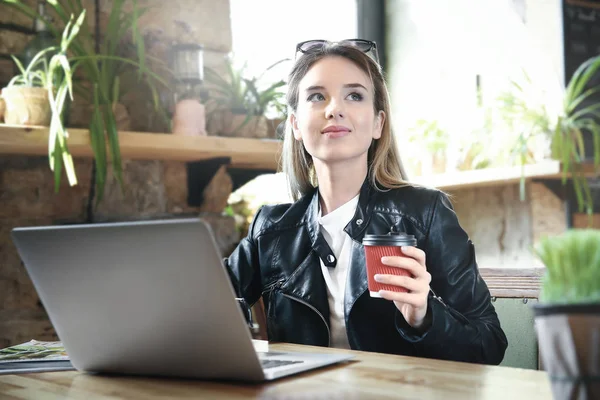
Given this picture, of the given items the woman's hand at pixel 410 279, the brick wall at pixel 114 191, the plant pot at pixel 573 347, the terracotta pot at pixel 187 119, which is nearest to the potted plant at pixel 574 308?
the plant pot at pixel 573 347

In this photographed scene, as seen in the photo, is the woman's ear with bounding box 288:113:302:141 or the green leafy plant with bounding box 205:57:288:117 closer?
the woman's ear with bounding box 288:113:302:141

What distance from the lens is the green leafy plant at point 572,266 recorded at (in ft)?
1.86

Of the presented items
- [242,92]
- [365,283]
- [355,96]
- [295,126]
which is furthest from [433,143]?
[365,283]

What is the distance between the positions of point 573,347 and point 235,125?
7.76 feet

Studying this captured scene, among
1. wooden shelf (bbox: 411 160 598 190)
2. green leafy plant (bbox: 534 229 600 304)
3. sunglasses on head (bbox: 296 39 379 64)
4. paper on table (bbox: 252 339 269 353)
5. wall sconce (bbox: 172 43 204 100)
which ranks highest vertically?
wall sconce (bbox: 172 43 204 100)

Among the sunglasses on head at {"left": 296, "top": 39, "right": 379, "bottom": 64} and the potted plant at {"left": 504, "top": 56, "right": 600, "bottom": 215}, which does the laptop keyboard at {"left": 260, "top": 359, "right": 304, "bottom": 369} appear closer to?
the sunglasses on head at {"left": 296, "top": 39, "right": 379, "bottom": 64}

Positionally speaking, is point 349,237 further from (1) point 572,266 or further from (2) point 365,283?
(1) point 572,266

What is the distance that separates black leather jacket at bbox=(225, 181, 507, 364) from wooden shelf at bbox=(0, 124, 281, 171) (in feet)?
3.03

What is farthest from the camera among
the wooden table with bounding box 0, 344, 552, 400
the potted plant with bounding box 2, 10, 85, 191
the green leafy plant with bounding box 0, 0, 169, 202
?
the green leafy plant with bounding box 0, 0, 169, 202

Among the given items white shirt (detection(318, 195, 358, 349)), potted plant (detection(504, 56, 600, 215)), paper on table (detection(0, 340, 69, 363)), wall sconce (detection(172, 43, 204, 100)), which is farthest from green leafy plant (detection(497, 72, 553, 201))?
paper on table (detection(0, 340, 69, 363))

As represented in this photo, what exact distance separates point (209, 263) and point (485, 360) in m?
0.76

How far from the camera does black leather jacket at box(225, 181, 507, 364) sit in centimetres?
135

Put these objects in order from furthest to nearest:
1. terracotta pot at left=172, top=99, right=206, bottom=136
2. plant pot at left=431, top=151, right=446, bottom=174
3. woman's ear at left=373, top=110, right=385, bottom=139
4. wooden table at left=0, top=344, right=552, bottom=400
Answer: plant pot at left=431, top=151, right=446, bottom=174
terracotta pot at left=172, top=99, right=206, bottom=136
woman's ear at left=373, top=110, right=385, bottom=139
wooden table at left=0, top=344, right=552, bottom=400

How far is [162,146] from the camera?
2596mm
